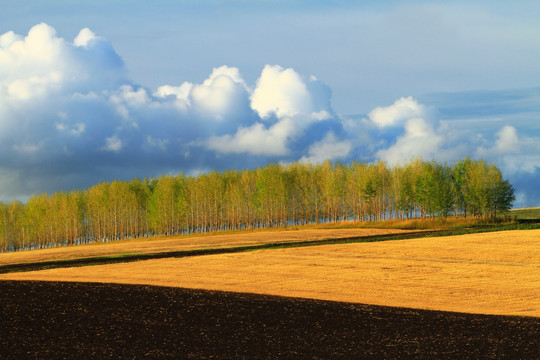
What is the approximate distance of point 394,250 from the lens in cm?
5428

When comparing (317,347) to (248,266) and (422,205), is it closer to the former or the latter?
(248,266)

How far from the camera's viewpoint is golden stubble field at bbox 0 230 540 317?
108ft

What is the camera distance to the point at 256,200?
128875 mm

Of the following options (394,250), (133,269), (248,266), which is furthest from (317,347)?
(394,250)

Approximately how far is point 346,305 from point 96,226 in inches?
4358

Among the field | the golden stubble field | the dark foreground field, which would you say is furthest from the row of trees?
the dark foreground field

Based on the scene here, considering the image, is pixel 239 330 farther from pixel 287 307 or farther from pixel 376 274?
pixel 376 274

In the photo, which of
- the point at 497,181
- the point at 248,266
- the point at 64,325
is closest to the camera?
the point at 64,325

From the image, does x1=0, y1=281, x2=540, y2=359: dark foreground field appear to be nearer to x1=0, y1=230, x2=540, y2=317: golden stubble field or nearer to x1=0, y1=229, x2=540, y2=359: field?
x1=0, y1=229, x2=540, y2=359: field

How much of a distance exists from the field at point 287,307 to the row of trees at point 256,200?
68656 millimetres

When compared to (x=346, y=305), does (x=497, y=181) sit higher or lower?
higher

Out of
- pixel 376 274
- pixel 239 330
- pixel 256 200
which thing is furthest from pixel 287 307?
pixel 256 200

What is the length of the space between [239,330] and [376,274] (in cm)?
1789

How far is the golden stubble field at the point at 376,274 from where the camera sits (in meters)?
32.8
